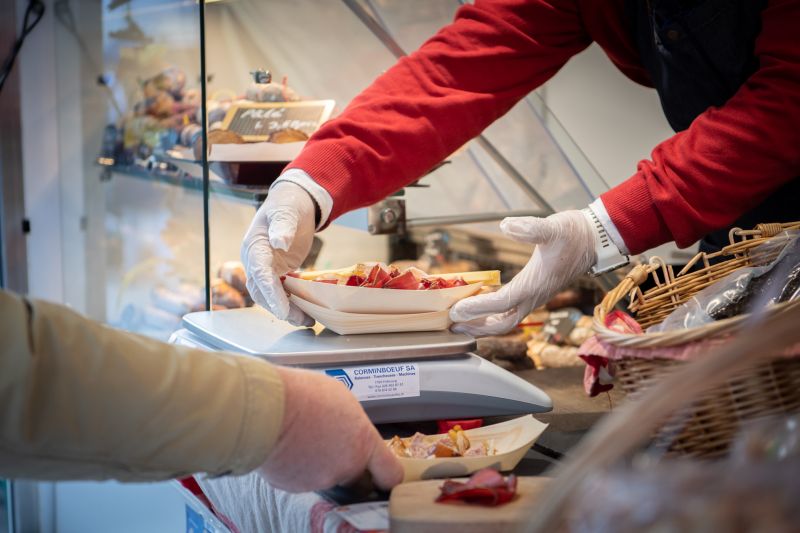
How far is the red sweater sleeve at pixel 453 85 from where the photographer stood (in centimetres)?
164

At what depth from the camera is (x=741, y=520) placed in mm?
448

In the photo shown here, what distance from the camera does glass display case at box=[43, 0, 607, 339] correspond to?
187cm

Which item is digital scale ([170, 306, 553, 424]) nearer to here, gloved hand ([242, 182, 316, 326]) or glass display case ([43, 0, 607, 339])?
gloved hand ([242, 182, 316, 326])

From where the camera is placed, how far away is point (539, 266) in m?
1.39

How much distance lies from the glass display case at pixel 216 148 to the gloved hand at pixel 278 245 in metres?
0.11

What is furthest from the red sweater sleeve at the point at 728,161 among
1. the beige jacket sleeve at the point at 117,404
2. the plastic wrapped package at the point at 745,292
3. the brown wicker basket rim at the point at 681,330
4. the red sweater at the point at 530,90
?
the beige jacket sleeve at the point at 117,404

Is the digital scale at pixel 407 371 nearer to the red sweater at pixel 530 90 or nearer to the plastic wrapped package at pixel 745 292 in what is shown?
the plastic wrapped package at pixel 745 292

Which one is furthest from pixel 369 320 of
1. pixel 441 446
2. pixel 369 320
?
pixel 441 446

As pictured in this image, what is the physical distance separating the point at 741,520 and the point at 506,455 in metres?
0.58

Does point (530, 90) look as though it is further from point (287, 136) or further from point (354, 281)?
point (354, 281)

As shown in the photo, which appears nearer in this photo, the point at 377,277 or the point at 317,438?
the point at 317,438

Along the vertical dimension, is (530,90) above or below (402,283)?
above

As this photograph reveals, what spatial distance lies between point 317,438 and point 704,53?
3.30 feet

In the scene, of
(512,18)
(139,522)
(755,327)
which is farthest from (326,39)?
(755,327)
